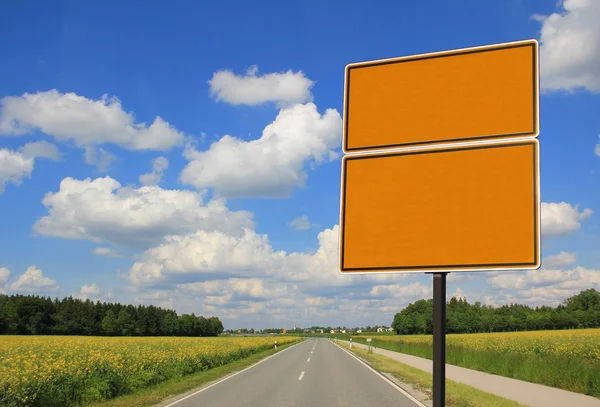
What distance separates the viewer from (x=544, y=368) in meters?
20.3

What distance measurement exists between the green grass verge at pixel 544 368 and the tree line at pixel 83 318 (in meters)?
78.9

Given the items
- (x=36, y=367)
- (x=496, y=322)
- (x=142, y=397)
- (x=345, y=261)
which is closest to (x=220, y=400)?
(x=142, y=397)

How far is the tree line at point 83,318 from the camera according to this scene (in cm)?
8412

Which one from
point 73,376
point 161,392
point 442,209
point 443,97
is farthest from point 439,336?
point 161,392

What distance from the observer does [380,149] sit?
8.04 feet

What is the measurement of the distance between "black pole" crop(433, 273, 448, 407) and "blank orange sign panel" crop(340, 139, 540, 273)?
4.9 inches

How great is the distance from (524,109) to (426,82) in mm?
466

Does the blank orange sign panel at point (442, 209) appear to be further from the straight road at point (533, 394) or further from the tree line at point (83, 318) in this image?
the tree line at point (83, 318)

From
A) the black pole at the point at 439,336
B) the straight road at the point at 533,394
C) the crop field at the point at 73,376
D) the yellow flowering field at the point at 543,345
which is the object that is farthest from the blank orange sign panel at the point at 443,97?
the yellow flowering field at the point at 543,345

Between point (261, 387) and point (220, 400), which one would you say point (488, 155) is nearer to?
point (220, 400)

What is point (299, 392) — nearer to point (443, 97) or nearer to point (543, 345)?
point (443, 97)

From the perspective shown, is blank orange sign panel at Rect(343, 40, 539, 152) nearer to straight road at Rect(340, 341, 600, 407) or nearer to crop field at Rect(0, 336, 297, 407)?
crop field at Rect(0, 336, 297, 407)

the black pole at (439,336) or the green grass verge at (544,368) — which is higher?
the black pole at (439,336)

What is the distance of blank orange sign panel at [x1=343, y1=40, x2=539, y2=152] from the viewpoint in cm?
224
